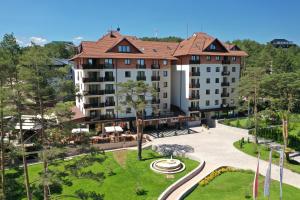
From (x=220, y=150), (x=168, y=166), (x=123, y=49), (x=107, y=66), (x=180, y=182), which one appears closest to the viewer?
(x=180, y=182)

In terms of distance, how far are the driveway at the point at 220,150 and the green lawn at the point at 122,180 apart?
3.03 metres

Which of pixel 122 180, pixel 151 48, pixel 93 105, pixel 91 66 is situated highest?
pixel 151 48

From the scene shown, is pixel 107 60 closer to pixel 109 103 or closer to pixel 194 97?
pixel 109 103

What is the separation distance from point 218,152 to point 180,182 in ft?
35.6

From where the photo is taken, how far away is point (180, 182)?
84.4ft

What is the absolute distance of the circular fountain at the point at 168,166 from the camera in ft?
93.1

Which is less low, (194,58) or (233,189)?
(194,58)

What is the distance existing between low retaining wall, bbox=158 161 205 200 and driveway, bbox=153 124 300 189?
87cm

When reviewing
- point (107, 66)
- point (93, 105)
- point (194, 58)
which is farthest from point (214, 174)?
point (194, 58)

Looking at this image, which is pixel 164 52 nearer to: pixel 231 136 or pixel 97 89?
pixel 97 89

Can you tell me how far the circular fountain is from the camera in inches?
1118

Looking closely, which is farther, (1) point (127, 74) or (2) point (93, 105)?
(1) point (127, 74)

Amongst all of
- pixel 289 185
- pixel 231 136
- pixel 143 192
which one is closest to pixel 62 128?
pixel 143 192

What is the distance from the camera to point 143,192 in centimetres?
2406
